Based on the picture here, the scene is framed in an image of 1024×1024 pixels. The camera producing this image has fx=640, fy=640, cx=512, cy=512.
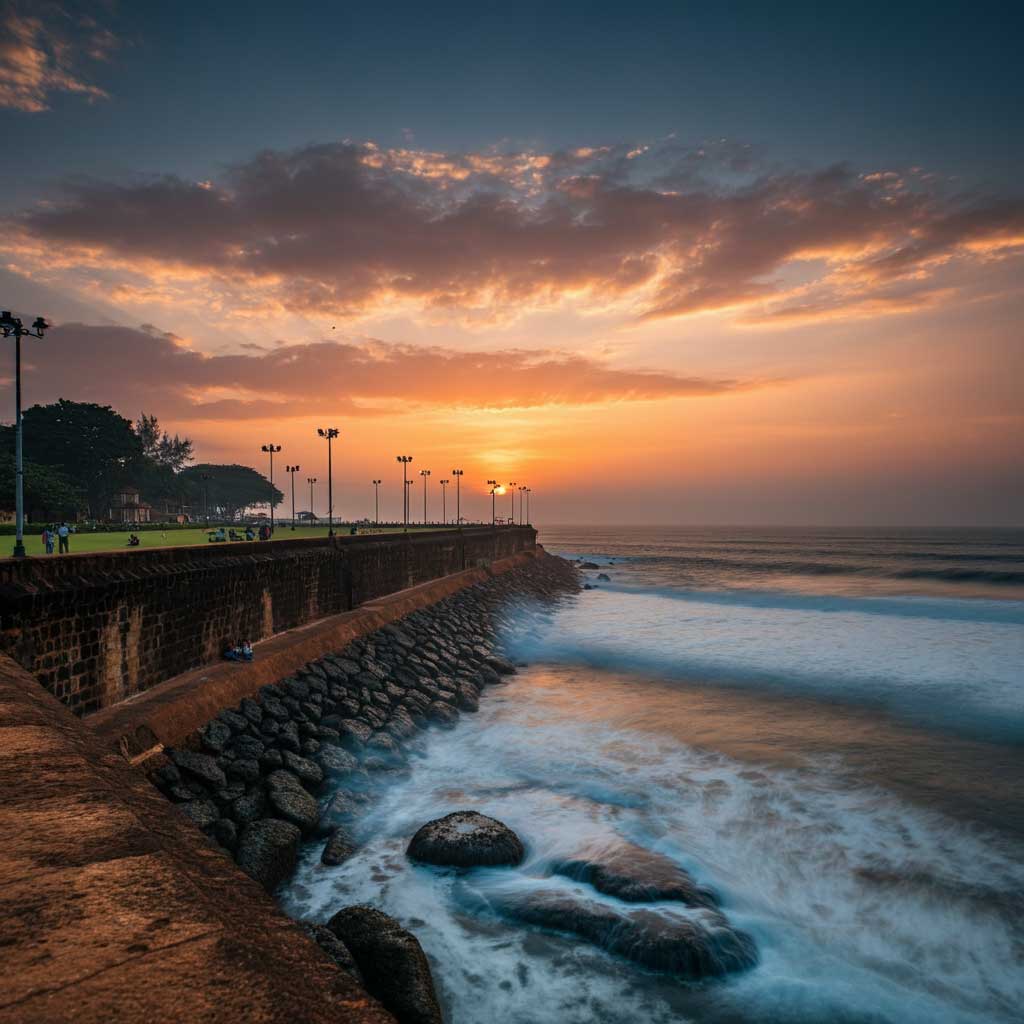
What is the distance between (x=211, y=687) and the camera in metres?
10.2

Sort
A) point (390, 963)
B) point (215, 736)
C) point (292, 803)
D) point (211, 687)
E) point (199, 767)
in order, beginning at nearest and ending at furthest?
point (390, 963)
point (199, 767)
point (292, 803)
point (215, 736)
point (211, 687)

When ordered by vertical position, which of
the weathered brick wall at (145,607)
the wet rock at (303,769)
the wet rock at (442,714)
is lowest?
the wet rock at (442,714)

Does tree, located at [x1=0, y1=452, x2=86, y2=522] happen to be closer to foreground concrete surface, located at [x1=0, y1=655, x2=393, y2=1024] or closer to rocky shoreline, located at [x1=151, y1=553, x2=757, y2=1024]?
rocky shoreline, located at [x1=151, y1=553, x2=757, y2=1024]

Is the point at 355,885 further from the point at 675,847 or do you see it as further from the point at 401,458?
the point at 401,458

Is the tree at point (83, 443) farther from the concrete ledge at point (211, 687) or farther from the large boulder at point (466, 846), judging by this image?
the large boulder at point (466, 846)

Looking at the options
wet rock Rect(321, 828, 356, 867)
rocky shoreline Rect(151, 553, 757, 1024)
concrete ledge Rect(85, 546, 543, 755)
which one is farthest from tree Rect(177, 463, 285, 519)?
wet rock Rect(321, 828, 356, 867)

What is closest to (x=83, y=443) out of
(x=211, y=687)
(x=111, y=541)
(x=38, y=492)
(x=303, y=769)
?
(x=38, y=492)

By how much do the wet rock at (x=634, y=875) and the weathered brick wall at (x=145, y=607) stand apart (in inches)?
267

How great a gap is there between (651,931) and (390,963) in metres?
2.74

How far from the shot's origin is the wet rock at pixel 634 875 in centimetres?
734

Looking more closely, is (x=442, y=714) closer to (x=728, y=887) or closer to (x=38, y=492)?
(x=728, y=887)

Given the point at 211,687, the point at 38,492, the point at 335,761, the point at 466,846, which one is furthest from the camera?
the point at 38,492

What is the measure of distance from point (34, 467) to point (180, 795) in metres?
49.8

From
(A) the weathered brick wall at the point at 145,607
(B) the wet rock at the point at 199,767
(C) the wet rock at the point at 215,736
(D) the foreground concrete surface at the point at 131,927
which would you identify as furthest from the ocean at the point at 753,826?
(D) the foreground concrete surface at the point at 131,927
